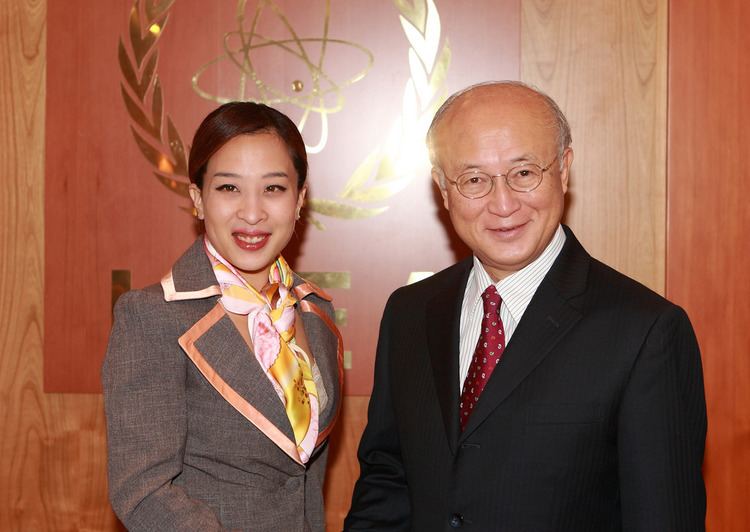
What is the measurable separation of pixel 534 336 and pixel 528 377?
0.28ft

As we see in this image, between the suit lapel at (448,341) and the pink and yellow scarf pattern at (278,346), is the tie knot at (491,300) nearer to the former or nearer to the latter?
the suit lapel at (448,341)

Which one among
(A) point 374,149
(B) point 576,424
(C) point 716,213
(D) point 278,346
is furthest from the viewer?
(A) point 374,149

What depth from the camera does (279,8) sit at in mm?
3021

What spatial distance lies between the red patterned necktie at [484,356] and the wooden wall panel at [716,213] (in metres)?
1.35

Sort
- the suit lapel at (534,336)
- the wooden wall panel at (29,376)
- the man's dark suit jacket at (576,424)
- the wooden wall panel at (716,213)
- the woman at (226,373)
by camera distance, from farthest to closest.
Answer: the wooden wall panel at (29,376), the wooden wall panel at (716,213), the woman at (226,373), the suit lapel at (534,336), the man's dark suit jacket at (576,424)

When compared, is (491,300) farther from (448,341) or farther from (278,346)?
(278,346)

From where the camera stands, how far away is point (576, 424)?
1654mm

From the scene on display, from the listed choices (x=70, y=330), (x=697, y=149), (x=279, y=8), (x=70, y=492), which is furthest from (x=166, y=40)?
(x=697, y=149)

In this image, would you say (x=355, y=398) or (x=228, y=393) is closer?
(x=228, y=393)

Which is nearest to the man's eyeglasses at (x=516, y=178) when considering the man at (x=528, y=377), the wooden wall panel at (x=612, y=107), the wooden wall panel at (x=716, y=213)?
the man at (x=528, y=377)

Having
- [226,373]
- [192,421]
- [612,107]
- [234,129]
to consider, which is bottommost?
[192,421]

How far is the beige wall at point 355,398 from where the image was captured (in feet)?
9.68

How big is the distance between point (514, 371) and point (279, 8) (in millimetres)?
1847

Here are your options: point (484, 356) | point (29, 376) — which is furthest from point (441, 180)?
point (29, 376)
